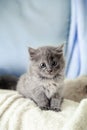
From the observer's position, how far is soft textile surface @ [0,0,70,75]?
1860 mm

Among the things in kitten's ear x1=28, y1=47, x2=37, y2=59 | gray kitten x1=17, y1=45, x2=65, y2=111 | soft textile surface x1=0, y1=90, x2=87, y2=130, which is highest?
kitten's ear x1=28, y1=47, x2=37, y2=59

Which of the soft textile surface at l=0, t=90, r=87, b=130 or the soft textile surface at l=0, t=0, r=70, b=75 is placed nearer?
the soft textile surface at l=0, t=90, r=87, b=130

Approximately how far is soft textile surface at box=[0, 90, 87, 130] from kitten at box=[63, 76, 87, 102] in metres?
0.18

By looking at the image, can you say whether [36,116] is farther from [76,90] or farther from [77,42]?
[77,42]

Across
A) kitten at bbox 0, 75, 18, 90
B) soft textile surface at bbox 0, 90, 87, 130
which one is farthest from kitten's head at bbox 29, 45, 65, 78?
kitten at bbox 0, 75, 18, 90

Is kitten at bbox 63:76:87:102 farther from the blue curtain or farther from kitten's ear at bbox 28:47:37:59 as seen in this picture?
kitten's ear at bbox 28:47:37:59

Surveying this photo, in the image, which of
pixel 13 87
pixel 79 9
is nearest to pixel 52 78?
pixel 13 87

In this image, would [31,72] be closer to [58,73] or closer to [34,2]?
[58,73]

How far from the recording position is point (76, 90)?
5.41 ft

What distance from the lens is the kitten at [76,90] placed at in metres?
1.63

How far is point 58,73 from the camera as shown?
1442mm

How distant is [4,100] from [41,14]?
70cm

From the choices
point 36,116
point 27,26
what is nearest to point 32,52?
point 36,116

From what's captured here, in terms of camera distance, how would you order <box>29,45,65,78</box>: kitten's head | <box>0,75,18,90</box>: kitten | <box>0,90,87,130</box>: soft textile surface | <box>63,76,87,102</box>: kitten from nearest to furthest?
<box>0,90,87,130</box>: soft textile surface
<box>29,45,65,78</box>: kitten's head
<box>63,76,87,102</box>: kitten
<box>0,75,18,90</box>: kitten
